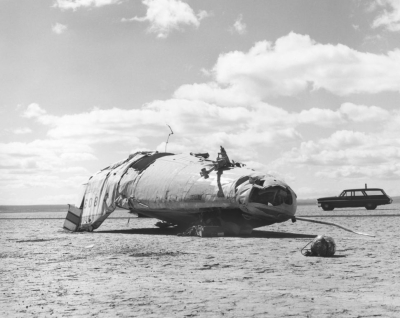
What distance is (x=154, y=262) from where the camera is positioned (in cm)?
977

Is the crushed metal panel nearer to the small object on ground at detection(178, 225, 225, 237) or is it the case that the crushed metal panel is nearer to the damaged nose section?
the small object on ground at detection(178, 225, 225, 237)

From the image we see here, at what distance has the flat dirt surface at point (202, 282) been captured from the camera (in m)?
5.68

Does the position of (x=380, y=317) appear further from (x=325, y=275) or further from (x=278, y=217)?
(x=278, y=217)

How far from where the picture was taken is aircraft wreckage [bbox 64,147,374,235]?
14711 millimetres

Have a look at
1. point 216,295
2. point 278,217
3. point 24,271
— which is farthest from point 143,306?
point 278,217

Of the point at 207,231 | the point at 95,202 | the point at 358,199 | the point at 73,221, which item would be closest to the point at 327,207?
the point at 358,199

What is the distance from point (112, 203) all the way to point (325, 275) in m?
11.7

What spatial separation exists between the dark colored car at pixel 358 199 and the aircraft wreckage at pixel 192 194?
80.9 feet

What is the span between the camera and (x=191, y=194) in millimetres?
15445

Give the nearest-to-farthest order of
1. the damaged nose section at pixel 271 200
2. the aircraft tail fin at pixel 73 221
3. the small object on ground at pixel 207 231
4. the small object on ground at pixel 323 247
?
the small object on ground at pixel 323 247
the damaged nose section at pixel 271 200
the small object on ground at pixel 207 231
the aircraft tail fin at pixel 73 221

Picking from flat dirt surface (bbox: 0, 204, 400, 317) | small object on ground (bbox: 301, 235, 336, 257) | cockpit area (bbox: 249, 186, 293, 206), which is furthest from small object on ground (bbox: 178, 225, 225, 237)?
small object on ground (bbox: 301, 235, 336, 257)

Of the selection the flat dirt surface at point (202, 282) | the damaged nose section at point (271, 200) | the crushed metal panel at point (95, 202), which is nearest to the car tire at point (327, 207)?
the crushed metal panel at point (95, 202)

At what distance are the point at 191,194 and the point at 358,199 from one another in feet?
92.7

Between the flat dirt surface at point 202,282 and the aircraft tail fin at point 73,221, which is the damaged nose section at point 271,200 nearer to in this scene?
the flat dirt surface at point 202,282
